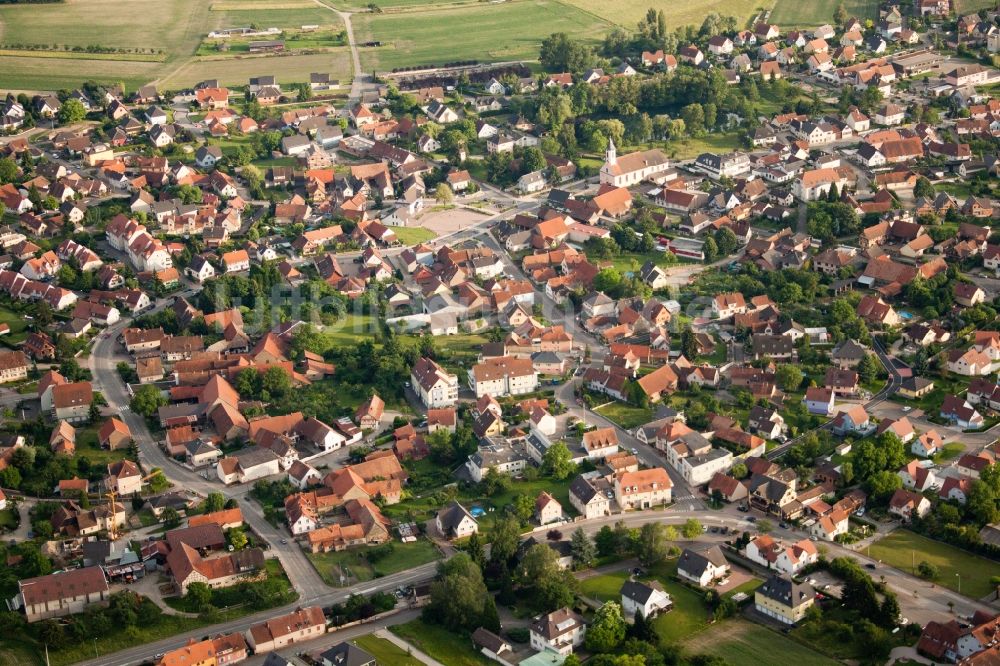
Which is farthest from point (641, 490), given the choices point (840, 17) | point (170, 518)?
point (840, 17)

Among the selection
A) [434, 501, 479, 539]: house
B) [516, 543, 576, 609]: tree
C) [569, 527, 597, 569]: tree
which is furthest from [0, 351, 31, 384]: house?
[569, 527, 597, 569]: tree

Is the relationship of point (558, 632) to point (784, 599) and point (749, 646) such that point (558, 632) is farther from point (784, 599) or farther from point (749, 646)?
point (784, 599)

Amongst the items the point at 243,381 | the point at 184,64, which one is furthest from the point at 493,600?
the point at 184,64

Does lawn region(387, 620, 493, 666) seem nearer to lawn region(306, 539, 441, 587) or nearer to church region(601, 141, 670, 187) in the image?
lawn region(306, 539, 441, 587)

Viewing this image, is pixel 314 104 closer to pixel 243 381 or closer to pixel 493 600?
pixel 243 381

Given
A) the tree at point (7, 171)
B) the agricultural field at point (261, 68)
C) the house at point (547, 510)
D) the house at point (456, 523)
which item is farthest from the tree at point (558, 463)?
the agricultural field at point (261, 68)

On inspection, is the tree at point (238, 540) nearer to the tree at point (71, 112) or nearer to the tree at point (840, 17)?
the tree at point (71, 112)
